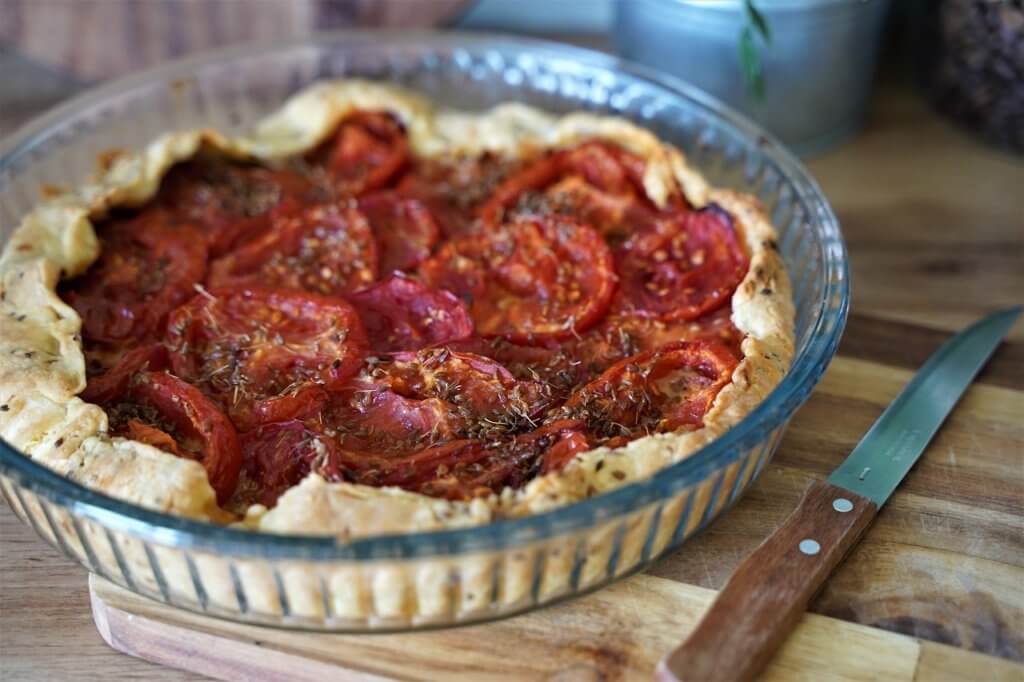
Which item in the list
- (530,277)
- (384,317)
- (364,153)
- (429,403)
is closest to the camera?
(429,403)

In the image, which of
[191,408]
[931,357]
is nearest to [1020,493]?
[931,357]

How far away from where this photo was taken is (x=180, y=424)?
2656mm

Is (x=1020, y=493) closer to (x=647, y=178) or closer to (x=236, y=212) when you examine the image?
(x=647, y=178)

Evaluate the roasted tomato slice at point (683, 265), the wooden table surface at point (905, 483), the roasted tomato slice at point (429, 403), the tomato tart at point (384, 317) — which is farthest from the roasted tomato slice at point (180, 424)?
the roasted tomato slice at point (683, 265)

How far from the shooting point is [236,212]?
11.2 feet

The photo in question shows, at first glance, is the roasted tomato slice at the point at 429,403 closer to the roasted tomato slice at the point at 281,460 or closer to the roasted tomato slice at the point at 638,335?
the roasted tomato slice at the point at 281,460

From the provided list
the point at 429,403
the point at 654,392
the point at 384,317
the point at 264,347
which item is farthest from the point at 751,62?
the point at 264,347

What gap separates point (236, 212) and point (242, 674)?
5.05 feet

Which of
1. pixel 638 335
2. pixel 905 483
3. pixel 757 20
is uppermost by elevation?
pixel 757 20

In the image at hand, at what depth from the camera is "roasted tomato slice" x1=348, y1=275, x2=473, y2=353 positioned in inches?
116

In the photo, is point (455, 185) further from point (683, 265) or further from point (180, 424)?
point (180, 424)

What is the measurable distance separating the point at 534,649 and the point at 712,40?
2327 millimetres

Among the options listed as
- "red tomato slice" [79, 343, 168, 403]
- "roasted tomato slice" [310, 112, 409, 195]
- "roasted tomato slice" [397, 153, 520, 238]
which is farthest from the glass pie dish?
"roasted tomato slice" [310, 112, 409, 195]

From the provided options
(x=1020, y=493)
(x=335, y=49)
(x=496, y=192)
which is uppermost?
(x=335, y=49)
